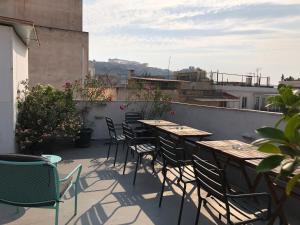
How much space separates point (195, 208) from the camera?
14.1 ft

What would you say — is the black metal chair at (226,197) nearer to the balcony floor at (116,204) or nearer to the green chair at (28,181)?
the balcony floor at (116,204)

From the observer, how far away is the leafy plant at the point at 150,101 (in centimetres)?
940

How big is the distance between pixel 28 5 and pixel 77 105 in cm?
1149

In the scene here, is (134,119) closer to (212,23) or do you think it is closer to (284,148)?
(212,23)

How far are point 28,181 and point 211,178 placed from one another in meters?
1.79

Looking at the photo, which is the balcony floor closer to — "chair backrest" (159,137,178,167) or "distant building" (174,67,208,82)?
"chair backrest" (159,137,178,167)

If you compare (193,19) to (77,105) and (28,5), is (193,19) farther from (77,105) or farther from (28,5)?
(28,5)

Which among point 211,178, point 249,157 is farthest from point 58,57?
point 211,178

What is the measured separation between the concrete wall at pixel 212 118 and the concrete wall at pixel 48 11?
10.9 m

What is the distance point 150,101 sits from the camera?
9477mm

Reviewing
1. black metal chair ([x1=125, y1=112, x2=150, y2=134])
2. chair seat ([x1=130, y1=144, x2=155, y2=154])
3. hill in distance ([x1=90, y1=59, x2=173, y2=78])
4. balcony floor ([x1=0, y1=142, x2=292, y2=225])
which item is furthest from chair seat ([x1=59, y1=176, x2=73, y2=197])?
hill in distance ([x1=90, y1=59, x2=173, y2=78])

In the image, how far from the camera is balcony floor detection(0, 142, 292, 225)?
3.89 m

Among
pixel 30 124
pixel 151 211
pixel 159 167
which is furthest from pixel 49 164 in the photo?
pixel 30 124

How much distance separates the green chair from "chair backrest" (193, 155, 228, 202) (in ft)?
4.72
